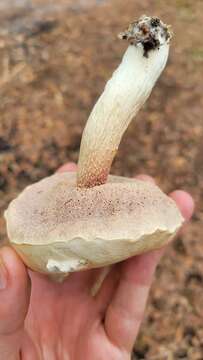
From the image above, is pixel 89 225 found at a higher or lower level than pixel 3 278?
higher

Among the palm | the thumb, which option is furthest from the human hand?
the thumb

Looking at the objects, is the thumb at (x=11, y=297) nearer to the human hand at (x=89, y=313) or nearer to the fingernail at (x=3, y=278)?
the fingernail at (x=3, y=278)

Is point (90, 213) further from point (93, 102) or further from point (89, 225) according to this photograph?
point (93, 102)

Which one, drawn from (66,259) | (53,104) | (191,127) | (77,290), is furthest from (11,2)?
(66,259)

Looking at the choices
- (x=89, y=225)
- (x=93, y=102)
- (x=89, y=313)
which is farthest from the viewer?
(x=93, y=102)

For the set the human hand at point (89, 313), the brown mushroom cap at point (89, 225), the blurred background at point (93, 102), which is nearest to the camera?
the brown mushroom cap at point (89, 225)

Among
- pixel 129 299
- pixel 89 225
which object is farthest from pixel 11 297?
pixel 129 299

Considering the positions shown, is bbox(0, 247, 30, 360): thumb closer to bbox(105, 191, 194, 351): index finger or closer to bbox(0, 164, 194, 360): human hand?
bbox(0, 164, 194, 360): human hand

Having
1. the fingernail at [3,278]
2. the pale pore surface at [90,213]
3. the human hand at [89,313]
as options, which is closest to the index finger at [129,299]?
the human hand at [89,313]

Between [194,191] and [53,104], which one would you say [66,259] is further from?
[53,104]
